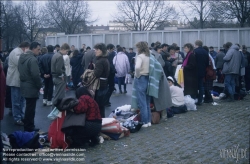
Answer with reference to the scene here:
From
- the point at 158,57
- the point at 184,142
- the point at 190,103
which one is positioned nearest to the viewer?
the point at 184,142

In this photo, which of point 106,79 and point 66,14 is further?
point 66,14

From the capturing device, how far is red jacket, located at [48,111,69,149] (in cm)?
681

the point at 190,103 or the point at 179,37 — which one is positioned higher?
the point at 179,37

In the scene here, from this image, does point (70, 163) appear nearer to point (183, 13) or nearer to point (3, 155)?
point (3, 155)

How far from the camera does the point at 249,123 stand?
8.88 m

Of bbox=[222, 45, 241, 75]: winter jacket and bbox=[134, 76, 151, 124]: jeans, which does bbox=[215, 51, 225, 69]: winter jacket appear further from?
bbox=[134, 76, 151, 124]: jeans

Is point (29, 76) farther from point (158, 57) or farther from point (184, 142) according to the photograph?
point (158, 57)

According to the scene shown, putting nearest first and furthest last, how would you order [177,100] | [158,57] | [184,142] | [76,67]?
1. [184,142]
2. [177,100]
3. [158,57]
4. [76,67]

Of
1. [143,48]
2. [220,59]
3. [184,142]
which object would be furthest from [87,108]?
[220,59]

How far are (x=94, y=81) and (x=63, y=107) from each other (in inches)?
75.3

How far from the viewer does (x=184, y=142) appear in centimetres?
727

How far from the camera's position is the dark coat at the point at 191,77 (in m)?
11.3

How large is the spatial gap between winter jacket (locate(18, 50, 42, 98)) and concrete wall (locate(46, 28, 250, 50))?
17.2 metres

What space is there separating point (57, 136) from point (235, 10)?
87.6ft
